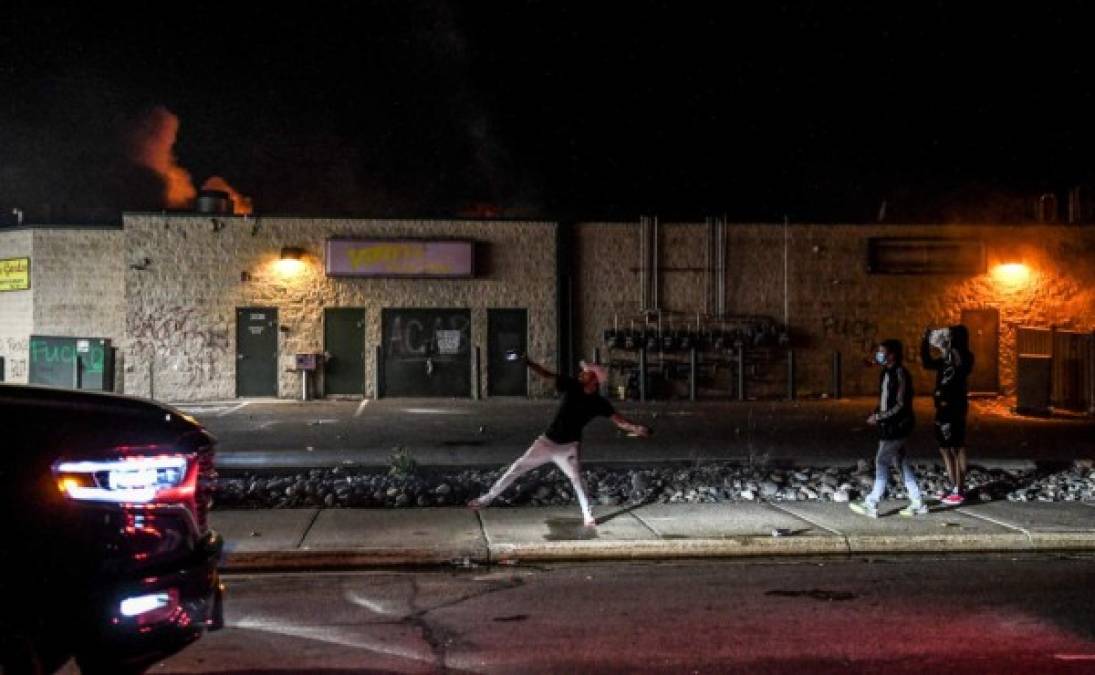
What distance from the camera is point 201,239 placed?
79.1ft

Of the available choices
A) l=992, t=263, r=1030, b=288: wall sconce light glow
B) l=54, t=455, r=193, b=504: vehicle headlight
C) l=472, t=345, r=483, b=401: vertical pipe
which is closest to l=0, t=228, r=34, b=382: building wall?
l=472, t=345, r=483, b=401: vertical pipe

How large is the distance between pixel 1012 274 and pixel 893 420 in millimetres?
17787

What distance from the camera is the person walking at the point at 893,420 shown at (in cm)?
1010

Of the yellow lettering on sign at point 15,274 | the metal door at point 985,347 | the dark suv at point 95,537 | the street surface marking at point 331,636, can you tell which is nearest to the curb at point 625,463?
the street surface marking at point 331,636

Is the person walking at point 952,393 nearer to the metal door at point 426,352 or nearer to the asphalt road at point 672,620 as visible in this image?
the asphalt road at point 672,620

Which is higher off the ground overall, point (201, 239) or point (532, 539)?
point (201, 239)

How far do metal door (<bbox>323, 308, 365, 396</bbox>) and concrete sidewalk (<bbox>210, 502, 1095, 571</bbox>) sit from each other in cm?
1398

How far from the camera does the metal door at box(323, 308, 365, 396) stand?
24.4 metres

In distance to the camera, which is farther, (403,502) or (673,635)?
(403,502)

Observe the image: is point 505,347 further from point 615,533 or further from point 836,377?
point 615,533

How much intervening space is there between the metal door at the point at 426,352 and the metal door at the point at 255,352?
8.21 feet

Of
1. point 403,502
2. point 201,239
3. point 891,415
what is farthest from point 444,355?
point 891,415

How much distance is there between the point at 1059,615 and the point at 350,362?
62.7 feet

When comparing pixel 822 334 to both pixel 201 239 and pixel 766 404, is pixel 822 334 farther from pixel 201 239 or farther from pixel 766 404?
pixel 201 239
